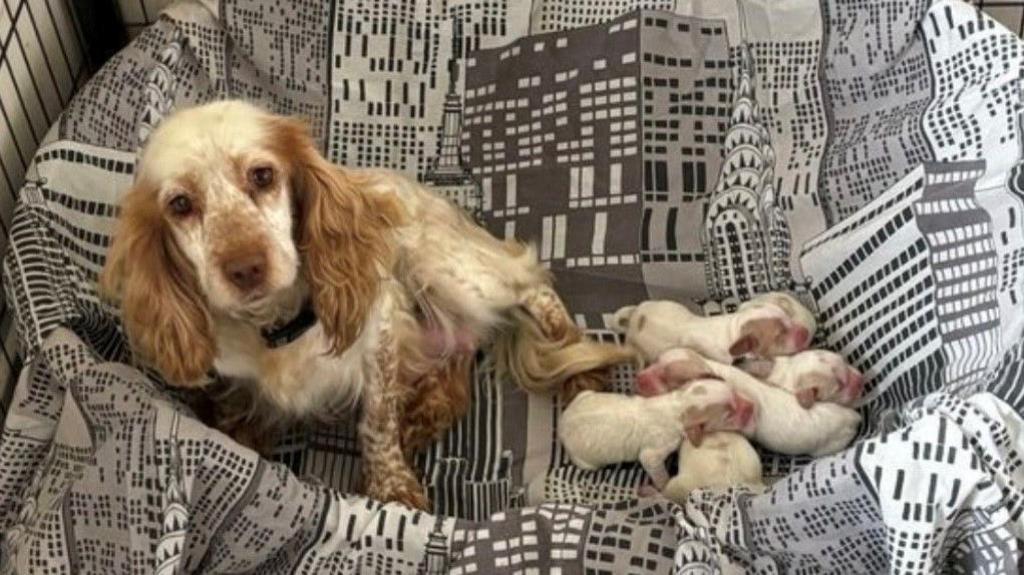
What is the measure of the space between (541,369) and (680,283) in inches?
13.9

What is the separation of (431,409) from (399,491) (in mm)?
196

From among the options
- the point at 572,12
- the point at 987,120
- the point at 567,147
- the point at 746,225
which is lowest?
the point at 746,225

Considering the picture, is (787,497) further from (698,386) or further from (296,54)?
(296,54)

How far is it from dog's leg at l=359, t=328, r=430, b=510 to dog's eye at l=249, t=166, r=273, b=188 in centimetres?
42

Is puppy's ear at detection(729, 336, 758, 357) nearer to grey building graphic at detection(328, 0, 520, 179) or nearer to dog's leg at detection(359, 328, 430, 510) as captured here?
dog's leg at detection(359, 328, 430, 510)

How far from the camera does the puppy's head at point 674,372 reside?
7.36 feet

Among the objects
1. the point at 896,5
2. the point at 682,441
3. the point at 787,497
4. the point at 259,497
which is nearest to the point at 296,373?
the point at 259,497

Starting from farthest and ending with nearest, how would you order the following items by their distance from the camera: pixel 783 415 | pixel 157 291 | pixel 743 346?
pixel 743 346, pixel 783 415, pixel 157 291

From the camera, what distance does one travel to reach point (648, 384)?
2271 mm

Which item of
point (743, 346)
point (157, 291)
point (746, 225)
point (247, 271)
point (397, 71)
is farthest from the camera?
point (397, 71)

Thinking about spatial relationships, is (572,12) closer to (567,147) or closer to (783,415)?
(567,147)

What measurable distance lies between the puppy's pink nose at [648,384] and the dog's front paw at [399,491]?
42 centimetres

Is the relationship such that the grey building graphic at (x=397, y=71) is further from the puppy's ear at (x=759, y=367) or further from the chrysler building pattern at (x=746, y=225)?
the puppy's ear at (x=759, y=367)

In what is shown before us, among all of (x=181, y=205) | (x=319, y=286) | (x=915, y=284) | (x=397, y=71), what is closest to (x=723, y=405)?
(x=915, y=284)
